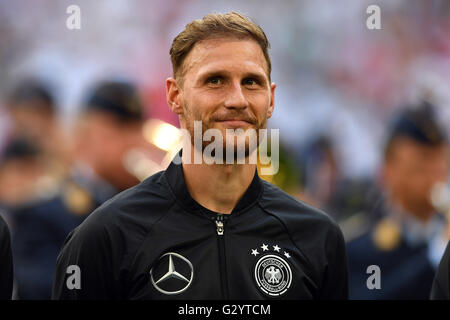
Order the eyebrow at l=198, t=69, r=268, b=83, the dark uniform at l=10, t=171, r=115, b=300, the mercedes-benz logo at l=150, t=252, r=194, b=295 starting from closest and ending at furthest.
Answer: the mercedes-benz logo at l=150, t=252, r=194, b=295
the eyebrow at l=198, t=69, r=268, b=83
the dark uniform at l=10, t=171, r=115, b=300

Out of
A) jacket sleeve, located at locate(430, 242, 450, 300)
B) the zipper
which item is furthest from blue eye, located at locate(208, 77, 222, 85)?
jacket sleeve, located at locate(430, 242, 450, 300)

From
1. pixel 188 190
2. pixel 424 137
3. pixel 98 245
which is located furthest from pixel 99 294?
pixel 424 137

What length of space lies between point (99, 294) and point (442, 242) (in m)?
4.81

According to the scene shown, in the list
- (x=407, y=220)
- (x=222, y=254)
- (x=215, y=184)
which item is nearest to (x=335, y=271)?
(x=222, y=254)

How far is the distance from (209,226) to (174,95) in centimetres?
66

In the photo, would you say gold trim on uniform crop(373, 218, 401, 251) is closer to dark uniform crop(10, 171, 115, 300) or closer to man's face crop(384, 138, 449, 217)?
man's face crop(384, 138, 449, 217)

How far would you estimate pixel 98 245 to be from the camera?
3.01m

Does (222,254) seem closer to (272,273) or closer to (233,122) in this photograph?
(272,273)

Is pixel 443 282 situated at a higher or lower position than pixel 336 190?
higher

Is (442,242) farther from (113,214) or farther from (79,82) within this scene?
(113,214)

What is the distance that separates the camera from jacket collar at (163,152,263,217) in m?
3.13

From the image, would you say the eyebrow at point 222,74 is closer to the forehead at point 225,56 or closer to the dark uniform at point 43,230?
the forehead at point 225,56

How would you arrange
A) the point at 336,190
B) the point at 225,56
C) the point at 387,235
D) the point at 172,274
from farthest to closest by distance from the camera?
the point at 336,190, the point at 387,235, the point at 225,56, the point at 172,274

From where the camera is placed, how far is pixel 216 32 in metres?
3.11
